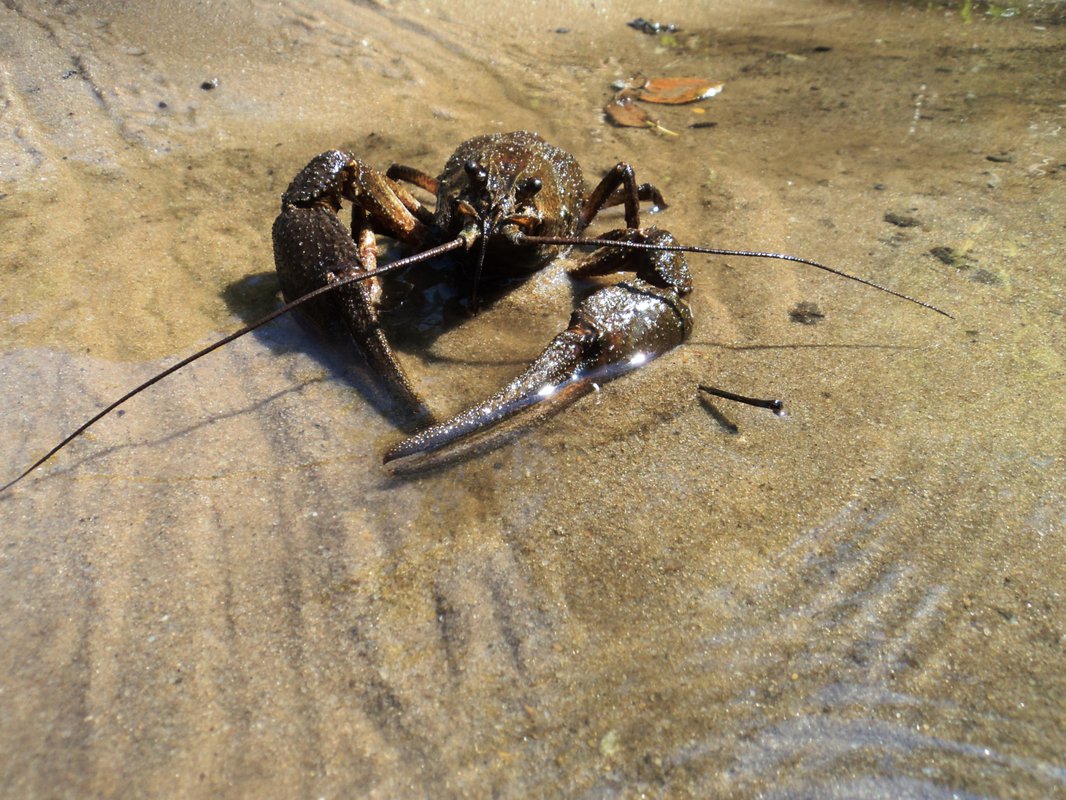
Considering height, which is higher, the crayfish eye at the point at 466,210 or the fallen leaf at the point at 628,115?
the crayfish eye at the point at 466,210

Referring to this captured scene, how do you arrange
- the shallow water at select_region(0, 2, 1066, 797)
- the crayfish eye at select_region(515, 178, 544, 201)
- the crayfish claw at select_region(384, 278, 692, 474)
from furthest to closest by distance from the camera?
the crayfish eye at select_region(515, 178, 544, 201) < the crayfish claw at select_region(384, 278, 692, 474) < the shallow water at select_region(0, 2, 1066, 797)

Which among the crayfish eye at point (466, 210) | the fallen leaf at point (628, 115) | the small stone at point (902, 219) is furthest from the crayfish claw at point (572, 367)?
the fallen leaf at point (628, 115)

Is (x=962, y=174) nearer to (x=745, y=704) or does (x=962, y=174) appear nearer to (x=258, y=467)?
(x=745, y=704)

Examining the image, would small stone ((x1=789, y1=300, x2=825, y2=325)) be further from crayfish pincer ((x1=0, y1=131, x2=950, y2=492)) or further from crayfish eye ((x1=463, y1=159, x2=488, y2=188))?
crayfish eye ((x1=463, y1=159, x2=488, y2=188))

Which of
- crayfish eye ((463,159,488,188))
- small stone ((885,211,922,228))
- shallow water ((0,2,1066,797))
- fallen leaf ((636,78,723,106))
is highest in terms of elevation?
crayfish eye ((463,159,488,188))

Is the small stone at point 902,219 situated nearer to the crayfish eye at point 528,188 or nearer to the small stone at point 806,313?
the small stone at point 806,313

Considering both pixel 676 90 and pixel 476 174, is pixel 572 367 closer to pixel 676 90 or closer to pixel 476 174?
pixel 476 174

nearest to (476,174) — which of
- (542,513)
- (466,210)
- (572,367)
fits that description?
(466,210)

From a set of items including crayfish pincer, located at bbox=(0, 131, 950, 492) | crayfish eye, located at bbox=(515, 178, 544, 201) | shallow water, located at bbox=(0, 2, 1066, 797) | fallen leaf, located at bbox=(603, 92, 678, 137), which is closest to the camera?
shallow water, located at bbox=(0, 2, 1066, 797)

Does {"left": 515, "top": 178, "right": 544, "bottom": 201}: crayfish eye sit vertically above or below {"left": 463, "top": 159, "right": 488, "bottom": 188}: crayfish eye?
below

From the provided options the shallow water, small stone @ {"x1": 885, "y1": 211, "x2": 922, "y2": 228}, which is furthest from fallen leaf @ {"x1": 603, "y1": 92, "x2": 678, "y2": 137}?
small stone @ {"x1": 885, "y1": 211, "x2": 922, "y2": 228}
